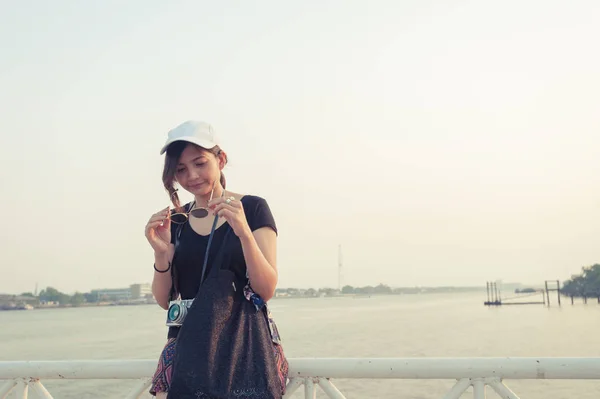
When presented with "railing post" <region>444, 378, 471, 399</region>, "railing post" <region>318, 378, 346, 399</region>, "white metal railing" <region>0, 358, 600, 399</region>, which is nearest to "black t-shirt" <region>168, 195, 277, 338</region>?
"white metal railing" <region>0, 358, 600, 399</region>

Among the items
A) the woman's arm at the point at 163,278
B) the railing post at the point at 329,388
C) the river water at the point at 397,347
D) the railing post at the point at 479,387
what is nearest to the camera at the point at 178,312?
the woman's arm at the point at 163,278

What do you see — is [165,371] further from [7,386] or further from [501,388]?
[501,388]

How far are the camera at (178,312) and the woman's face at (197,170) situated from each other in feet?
1.53

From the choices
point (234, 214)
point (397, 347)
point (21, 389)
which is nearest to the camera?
point (234, 214)

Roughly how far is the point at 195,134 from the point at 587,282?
366 feet

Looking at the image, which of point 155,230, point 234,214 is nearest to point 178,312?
point 155,230

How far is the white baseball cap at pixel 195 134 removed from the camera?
2.20 m

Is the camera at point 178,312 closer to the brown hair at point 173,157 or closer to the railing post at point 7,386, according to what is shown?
the brown hair at point 173,157

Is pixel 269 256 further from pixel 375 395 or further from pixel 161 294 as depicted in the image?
pixel 375 395

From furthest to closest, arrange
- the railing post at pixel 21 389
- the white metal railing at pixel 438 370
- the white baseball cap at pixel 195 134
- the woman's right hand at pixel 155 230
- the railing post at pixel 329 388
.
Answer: the railing post at pixel 21 389
the railing post at pixel 329 388
the white metal railing at pixel 438 370
the woman's right hand at pixel 155 230
the white baseball cap at pixel 195 134

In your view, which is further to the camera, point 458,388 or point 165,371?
point 458,388

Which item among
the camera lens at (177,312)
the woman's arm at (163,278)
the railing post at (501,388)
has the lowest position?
the railing post at (501,388)

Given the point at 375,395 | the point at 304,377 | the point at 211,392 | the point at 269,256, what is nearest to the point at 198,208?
the point at 269,256

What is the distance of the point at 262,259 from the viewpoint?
6.92 feet
